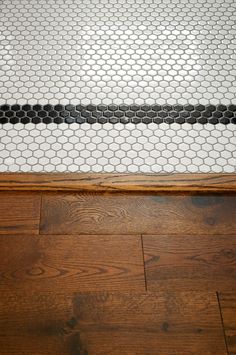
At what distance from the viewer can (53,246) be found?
1188 mm

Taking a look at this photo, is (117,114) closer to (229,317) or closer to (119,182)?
(119,182)

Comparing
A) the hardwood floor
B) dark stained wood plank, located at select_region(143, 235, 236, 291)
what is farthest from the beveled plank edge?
dark stained wood plank, located at select_region(143, 235, 236, 291)

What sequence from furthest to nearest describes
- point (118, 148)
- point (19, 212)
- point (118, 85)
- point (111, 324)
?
point (118, 85), point (118, 148), point (19, 212), point (111, 324)

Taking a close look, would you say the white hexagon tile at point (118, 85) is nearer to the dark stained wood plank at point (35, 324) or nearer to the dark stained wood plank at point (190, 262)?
the dark stained wood plank at point (190, 262)

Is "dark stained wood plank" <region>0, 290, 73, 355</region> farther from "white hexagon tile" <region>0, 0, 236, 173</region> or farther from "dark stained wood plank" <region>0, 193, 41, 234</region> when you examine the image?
"white hexagon tile" <region>0, 0, 236, 173</region>

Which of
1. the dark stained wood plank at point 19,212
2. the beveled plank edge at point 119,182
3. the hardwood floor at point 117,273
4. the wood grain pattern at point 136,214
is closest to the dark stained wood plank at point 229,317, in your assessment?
the hardwood floor at point 117,273

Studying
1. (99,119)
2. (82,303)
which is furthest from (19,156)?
(82,303)

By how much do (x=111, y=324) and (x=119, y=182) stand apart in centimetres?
48

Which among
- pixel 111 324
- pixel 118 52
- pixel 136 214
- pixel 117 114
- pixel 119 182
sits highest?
pixel 118 52

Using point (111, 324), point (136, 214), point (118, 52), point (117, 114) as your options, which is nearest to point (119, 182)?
point (136, 214)

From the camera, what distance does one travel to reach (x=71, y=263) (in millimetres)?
1159

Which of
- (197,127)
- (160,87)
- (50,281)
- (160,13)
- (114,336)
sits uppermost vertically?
(160,13)

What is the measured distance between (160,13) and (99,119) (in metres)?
0.71

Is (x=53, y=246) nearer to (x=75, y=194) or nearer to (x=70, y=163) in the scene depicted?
(x=75, y=194)
